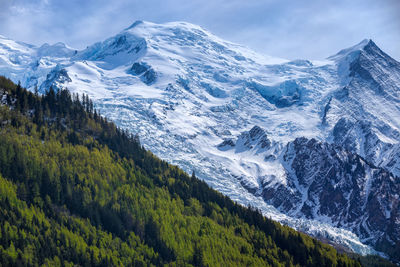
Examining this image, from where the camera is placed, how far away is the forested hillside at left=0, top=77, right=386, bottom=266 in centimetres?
14425

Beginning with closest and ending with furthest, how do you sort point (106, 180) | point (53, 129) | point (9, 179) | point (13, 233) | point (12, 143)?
point (13, 233)
point (9, 179)
point (12, 143)
point (106, 180)
point (53, 129)

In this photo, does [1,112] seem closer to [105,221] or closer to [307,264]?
[105,221]

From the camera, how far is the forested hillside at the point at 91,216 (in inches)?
5679

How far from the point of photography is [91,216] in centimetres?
16125

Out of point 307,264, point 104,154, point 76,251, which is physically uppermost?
point 104,154

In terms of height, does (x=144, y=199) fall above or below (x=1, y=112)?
below

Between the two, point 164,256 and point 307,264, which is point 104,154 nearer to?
point 164,256

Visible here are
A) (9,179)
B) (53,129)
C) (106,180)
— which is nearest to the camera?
(9,179)

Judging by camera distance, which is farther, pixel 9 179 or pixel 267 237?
pixel 267 237

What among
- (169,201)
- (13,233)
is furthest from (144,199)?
(13,233)

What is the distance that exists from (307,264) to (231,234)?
101ft

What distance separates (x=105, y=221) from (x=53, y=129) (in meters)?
49.4

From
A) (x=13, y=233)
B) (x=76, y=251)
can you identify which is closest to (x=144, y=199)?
(x=76, y=251)

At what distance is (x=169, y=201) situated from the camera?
192m
